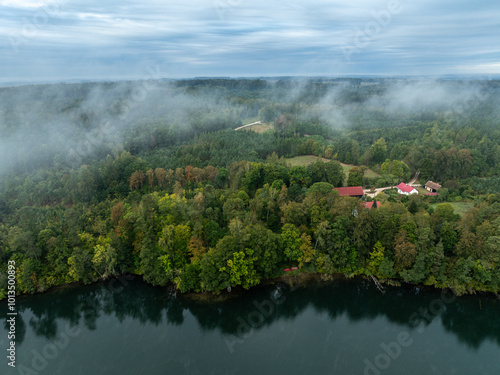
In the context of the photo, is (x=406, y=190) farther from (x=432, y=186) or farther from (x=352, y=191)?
(x=352, y=191)

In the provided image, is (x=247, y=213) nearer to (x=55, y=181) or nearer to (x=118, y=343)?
(x=118, y=343)

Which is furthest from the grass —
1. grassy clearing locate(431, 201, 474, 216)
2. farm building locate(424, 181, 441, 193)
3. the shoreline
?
the shoreline

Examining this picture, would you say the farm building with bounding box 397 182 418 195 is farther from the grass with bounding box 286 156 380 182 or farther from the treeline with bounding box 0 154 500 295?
the grass with bounding box 286 156 380 182

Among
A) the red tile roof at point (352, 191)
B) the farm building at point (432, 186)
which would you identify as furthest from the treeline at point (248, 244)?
the farm building at point (432, 186)

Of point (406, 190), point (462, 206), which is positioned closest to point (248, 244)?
point (406, 190)

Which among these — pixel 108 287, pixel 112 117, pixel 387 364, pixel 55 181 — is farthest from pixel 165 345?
pixel 112 117

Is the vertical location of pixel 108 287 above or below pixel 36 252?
below
